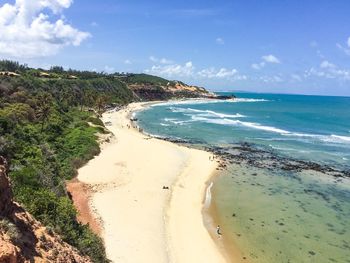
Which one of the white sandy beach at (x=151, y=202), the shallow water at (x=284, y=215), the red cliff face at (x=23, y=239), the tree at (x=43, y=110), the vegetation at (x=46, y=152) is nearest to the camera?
the red cliff face at (x=23, y=239)

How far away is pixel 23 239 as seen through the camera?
1402cm

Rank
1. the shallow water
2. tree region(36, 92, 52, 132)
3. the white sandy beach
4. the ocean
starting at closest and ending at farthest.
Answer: the white sandy beach
the shallow water
the ocean
tree region(36, 92, 52, 132)

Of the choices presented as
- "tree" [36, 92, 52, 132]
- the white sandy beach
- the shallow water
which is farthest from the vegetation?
the shallow water

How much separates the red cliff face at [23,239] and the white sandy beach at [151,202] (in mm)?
8220

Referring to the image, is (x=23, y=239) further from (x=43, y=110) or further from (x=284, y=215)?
(x=43, y=110)

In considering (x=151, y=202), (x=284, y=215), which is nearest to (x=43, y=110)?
(x=151, y=202)

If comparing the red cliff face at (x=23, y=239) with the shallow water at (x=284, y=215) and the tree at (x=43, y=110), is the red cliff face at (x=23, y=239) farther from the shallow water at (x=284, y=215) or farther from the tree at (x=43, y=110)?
the tree at (x=43, y=110)

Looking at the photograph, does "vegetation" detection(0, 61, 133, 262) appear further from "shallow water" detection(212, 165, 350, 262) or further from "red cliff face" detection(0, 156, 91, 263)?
"shallow water" detection(212, 165, 350, 262)

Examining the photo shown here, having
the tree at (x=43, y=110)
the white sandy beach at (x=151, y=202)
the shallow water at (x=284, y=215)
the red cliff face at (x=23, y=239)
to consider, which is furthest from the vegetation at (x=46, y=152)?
the shallow water at (x=284, y=215)

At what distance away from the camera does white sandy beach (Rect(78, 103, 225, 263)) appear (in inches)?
1037

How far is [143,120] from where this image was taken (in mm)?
104375

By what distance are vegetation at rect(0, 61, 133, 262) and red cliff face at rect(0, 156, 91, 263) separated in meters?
1.95

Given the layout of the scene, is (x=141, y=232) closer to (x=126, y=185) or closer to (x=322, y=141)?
(x=126, y=185)

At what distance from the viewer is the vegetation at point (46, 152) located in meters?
20.5
